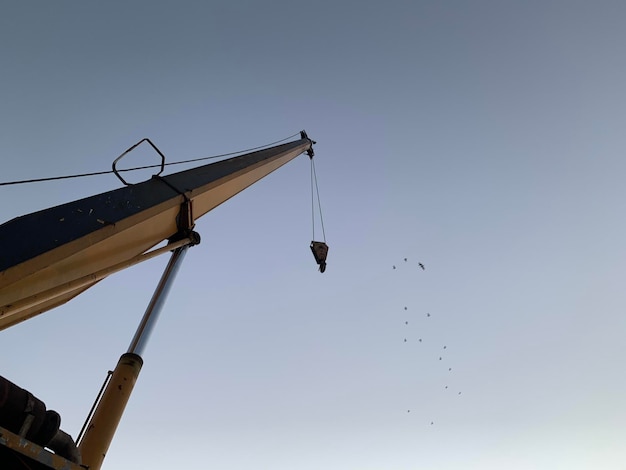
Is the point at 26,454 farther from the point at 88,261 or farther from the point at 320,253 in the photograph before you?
Answer: the point at 320,253

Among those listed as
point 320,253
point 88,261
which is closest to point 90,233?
point 88,261

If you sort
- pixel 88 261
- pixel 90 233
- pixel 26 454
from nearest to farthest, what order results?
pixel 26 454 → pixel 90 233 → pixel 88 261

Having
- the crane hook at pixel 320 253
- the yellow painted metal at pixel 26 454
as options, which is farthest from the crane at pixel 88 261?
the crane hook at pixel 320 253

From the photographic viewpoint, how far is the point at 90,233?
13.3 feet

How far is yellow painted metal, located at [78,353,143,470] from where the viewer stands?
4.18 metres

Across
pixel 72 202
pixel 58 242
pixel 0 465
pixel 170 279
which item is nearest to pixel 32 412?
pixel 0 465

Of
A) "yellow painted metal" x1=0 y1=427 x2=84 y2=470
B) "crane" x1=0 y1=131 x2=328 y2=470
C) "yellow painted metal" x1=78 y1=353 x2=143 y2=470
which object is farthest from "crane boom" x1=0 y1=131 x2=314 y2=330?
"yellow painted metal" x1=0 y1=427 x2=84 y2=470

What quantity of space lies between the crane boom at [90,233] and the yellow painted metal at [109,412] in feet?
3.20

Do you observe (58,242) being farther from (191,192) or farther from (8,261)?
(191,192)

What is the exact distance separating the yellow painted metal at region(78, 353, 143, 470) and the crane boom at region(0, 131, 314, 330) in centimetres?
97

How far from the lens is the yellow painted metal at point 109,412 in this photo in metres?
4.18

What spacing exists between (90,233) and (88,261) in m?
0.48

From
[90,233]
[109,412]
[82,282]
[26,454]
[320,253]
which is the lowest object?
[26,454]

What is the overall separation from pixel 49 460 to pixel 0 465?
0.26m
